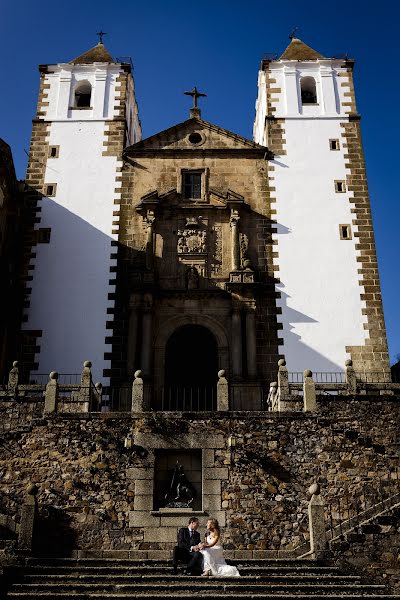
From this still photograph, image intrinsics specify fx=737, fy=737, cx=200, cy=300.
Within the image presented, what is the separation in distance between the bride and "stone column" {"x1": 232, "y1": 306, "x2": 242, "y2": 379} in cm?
806

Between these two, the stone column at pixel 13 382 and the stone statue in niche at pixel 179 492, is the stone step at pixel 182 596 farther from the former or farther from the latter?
the stone column at pixel 13 382

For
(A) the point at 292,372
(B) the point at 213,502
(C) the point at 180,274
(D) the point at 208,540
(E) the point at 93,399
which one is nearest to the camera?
(D) the point at 208,540

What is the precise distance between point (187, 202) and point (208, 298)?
11.0 feet

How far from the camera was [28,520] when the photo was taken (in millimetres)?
14008

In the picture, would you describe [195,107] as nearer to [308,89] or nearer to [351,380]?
[308,89]

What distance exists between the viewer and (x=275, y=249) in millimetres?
21719

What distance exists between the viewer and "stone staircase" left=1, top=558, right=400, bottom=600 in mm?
11266

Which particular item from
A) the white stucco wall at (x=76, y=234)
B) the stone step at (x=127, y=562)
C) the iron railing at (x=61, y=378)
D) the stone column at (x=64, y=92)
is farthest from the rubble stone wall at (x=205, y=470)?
the stone column at (x=64, y=92)

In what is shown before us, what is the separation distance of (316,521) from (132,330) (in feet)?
27.2

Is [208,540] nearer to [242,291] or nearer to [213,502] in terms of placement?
[213,502]

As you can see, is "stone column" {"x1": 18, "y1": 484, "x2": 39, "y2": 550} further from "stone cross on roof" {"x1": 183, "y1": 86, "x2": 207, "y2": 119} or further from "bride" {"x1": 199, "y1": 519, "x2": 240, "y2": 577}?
"stone cross on roof" {"x1": 183, "y1": 86, "x2": 207, "y2": 119}

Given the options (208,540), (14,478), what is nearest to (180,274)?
(14,478)

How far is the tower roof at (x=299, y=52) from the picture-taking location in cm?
2575

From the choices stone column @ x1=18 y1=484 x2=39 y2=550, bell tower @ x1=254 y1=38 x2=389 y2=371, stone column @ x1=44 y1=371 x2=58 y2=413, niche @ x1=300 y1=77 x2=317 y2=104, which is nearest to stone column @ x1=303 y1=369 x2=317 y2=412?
bell tower @ x1=254 y1=38 x2=389 y2=371
